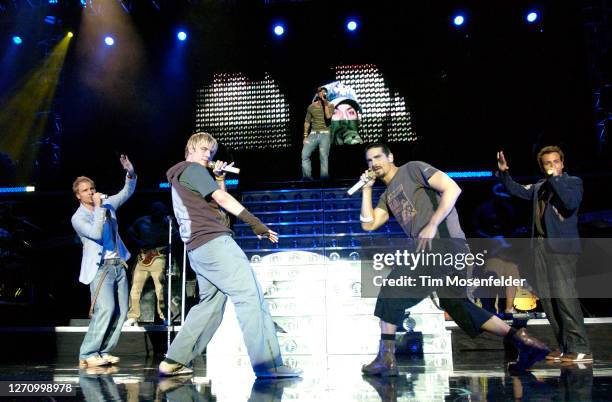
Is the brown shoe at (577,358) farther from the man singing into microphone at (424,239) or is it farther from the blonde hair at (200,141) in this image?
the blonde hair at (200,141)

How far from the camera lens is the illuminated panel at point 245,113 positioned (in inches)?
504

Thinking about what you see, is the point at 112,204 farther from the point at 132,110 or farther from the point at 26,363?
the point at 132,110

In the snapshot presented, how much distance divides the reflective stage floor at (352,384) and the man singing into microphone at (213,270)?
179 mm

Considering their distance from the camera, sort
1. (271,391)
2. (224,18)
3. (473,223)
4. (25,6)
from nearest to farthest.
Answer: (271,391) < (473,223) < (25,6) < (224,18)

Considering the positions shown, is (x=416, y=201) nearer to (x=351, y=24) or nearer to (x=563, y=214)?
(x=563, y=214)

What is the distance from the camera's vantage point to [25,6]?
12086 millimetres

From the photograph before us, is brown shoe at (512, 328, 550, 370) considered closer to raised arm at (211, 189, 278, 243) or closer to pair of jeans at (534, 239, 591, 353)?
pair of jeans at (534, 239, 591, 353)

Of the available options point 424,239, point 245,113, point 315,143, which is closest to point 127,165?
point 424,239

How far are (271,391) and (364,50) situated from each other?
10539 millimetres

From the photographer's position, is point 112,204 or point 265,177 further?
point 265,177

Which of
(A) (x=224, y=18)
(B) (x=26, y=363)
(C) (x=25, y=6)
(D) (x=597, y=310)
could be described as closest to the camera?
(B) (x=26, y=363)

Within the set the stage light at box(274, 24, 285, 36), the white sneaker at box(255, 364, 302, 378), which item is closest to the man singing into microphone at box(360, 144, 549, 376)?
the white sneaker at box(255, 364, 302, 378)

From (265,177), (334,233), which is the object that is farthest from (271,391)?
(265,177)

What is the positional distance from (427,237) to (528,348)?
1.02 m
